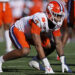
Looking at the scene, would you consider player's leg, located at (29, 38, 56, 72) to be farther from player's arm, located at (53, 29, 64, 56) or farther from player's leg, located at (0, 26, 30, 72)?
player's leg, located at (0, 26, 30, 72)

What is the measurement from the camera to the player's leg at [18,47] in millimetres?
6504

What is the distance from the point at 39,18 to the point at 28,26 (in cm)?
34

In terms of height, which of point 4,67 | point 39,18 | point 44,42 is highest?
point 39,18

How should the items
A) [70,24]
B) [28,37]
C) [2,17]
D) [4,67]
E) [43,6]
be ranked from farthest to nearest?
1. [43,6]
2. [2,17]
3. [70,24]
4. [4,67]
5. [28,37]

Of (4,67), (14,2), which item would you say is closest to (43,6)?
(14,2)

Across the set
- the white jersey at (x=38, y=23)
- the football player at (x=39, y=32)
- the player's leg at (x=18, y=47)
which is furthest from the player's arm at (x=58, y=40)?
the player's leg at (x=18, y=47)

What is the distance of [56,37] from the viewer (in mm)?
6586

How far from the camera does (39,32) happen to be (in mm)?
6316

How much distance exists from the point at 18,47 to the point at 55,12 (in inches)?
33.4

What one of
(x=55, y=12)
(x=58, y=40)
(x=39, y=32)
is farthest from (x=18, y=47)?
(x=55, y=12)

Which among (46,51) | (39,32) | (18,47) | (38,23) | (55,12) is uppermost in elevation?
(55,12)

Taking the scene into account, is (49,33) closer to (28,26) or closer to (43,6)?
(28,26)

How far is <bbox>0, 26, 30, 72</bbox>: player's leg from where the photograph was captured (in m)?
6.50

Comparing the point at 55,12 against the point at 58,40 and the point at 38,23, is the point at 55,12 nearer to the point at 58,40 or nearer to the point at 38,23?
the point at 38,23
